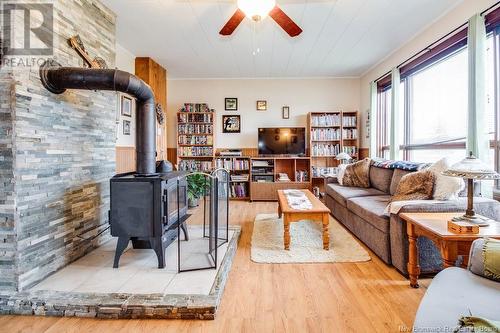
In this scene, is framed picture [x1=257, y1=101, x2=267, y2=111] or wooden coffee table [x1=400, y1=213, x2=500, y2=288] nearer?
wooden coffee table [x1=400, y1=213, x2=500, y2=288]

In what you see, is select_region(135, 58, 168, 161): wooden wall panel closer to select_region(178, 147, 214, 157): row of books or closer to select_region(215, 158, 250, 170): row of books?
select_region(178, 147, 214, 157): row of books

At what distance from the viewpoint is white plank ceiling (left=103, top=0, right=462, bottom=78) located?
2891 millimetres

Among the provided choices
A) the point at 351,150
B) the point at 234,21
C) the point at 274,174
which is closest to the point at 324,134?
the point at 351,150

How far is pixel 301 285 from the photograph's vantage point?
2102 millimetres

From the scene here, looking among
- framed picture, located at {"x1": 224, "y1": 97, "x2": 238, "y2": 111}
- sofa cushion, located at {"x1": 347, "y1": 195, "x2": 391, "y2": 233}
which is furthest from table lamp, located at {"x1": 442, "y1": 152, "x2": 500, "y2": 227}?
framed picture, located at {"x1": 224, "y1": 97, "x2": 238, "y2": 111}

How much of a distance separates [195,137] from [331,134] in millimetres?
2867

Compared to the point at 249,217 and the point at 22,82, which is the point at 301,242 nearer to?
the point at 249,217

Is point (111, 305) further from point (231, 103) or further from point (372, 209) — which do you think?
point (231, 103)

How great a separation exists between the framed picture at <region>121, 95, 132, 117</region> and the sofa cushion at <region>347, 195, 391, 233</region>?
130 inches

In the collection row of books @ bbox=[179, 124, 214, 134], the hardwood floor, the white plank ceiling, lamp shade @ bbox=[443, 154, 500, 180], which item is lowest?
the hardwood floor

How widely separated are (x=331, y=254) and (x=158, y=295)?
168cm

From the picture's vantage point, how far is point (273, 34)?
3566 millimetres

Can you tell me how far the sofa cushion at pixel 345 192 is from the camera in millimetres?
3502

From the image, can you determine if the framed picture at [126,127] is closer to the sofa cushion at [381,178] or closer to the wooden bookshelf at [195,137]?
the wooden bookshelf at [195,137]
